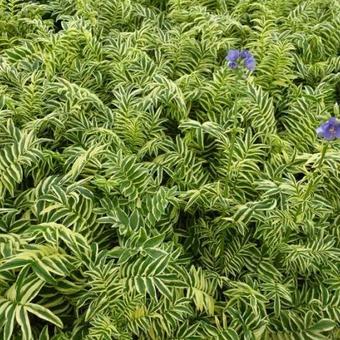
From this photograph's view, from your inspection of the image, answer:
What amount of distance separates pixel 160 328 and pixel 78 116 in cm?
97

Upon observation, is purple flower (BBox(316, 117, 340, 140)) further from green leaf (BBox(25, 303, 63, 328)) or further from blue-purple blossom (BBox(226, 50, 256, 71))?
green leaf (BBox(25, 303, 63, 328))

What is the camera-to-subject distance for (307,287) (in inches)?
78.8

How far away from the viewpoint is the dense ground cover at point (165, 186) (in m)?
1.71

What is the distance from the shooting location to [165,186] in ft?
7.01

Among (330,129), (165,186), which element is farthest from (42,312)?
(330,129)

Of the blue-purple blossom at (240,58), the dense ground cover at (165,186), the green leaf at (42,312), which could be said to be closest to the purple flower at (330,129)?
the dense ground cover at (165,186)

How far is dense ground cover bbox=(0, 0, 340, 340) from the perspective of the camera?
171cm

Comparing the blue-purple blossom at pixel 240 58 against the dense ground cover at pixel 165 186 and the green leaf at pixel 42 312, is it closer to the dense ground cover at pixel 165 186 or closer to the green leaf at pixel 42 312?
the dense ground cover at pixel 165 186

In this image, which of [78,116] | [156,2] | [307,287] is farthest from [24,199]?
[156,2]

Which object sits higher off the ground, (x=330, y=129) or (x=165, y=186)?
(x=330, y=129)

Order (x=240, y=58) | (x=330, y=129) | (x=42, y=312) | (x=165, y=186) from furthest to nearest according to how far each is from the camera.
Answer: (x=165, y=186) < (x=240, y=58) < (x=330, y=129) < (x=42, y=312)

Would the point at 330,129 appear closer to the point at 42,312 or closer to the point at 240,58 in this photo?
the point at 240,58

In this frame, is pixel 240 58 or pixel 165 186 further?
pixel 165 186

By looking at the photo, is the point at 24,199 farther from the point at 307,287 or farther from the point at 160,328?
the point at 307,287
